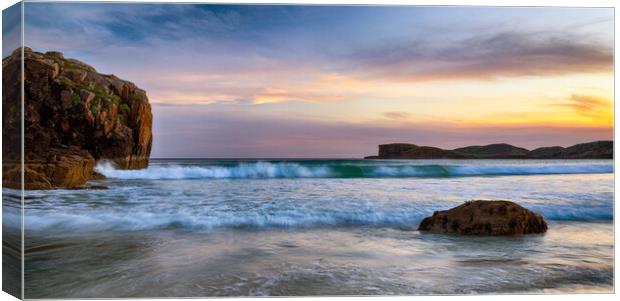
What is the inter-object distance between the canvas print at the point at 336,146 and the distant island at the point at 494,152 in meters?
0.03

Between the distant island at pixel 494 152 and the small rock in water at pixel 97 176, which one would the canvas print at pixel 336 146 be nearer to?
the distant island at pixel 494 152

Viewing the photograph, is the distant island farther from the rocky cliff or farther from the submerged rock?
the rocky cliff

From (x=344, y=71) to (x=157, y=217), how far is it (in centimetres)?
290

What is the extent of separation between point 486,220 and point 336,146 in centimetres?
203

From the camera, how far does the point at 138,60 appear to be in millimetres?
6363

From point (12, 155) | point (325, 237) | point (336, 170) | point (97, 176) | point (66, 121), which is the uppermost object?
point (66, 121)

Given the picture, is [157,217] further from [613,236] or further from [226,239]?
[613,236]

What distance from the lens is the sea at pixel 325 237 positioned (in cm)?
466

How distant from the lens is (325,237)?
575cm

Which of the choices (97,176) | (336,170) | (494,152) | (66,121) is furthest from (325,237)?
(66,121)

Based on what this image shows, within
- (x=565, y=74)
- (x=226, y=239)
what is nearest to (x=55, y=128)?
(x=226, y=239)

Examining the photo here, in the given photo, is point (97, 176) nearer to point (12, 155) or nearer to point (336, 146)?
point (12, 155)

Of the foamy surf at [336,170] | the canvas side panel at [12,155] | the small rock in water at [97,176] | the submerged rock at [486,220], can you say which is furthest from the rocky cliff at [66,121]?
the submerged rock at [486,220]

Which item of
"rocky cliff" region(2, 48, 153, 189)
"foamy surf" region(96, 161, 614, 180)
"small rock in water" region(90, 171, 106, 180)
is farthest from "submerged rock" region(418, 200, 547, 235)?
"small rock in water" region(90, 171, 106, 180)
